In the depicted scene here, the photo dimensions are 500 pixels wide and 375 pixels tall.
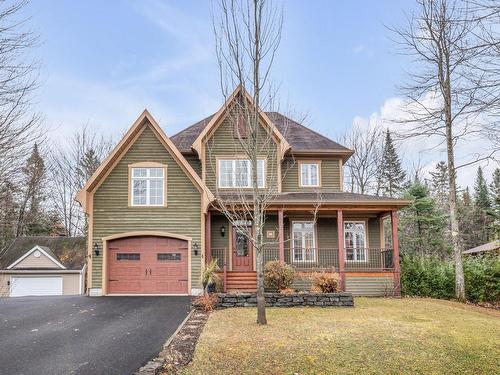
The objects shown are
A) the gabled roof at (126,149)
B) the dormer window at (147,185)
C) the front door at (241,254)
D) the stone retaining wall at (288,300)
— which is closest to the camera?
the stone retaining wall at (288,300)

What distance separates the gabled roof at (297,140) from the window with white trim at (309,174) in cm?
76

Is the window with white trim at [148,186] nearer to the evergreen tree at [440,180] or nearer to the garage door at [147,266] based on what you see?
the garage door at [147,266]

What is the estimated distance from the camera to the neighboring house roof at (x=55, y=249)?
25.5 metres

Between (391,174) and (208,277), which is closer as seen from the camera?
(208,277)

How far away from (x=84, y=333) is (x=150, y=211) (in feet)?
23.1

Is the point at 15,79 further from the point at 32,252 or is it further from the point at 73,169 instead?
the point at 73,169

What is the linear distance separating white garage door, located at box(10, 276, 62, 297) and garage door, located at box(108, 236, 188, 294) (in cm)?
1273

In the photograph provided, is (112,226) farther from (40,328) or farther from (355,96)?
(355,96)

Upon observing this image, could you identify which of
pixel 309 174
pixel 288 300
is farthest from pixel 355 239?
pixel 288 300

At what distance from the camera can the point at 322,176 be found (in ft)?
59.7

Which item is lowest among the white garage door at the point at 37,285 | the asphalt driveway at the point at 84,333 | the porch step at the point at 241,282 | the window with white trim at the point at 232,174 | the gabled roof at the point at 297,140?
the white garage door at the point at 37,285

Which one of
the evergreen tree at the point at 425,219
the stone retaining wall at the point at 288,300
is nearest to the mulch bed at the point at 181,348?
the stone retaining wall at the point at 288,300

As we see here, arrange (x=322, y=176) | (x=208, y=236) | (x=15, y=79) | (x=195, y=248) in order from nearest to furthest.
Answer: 1. (x=15, y=79)
2. (x=195, y=248)
3. (x=208, y=236)
4. (x=322, y=176)

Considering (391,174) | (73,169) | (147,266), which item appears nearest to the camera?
(147,266)
